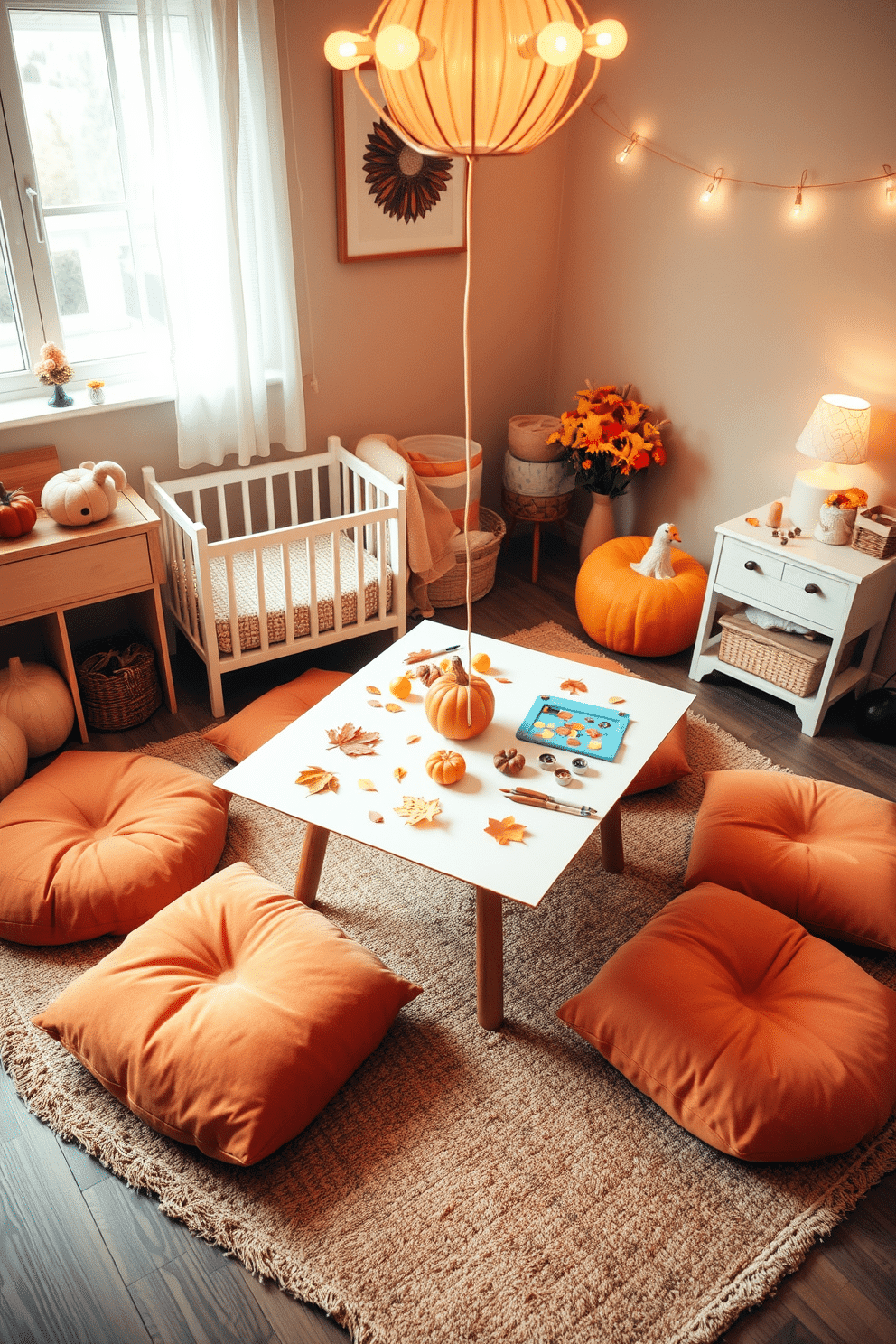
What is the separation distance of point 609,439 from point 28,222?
2044 mm

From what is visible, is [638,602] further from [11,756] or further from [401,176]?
[11,756]

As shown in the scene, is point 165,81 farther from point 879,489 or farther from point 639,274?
point 879,489

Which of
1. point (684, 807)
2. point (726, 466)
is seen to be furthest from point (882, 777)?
point (726, 466)

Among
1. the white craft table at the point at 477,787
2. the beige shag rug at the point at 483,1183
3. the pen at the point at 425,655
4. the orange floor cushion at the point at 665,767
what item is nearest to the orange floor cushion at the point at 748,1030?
the beige shag rug at the point at 483,1183

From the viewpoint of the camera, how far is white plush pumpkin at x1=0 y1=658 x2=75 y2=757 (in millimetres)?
2812

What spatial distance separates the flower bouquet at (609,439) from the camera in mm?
3572

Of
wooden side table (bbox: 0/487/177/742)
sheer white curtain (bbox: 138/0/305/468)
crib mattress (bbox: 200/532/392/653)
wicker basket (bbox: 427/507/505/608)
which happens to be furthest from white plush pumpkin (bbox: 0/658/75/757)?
wicker basket (bbox: 427/507/505/608)

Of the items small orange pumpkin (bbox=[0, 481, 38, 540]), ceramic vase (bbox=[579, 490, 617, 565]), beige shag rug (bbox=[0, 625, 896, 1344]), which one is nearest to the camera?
beige shag rug (bbox=[0, 625, 896, 1344])

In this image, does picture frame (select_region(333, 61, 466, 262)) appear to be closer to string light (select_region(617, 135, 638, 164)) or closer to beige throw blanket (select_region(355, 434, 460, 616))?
string light (select_region(617, 135, 638, 164))

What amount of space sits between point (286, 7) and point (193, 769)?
2343mm

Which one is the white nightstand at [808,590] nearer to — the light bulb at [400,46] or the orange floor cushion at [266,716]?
the orange floor cushion at [266,716]

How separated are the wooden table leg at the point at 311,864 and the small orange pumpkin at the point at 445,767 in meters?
0.33

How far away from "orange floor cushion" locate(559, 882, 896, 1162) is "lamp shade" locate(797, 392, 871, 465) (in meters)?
1.44

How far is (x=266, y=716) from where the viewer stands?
9.47ft
